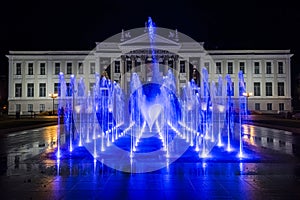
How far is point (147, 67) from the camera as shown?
79250 millimetres

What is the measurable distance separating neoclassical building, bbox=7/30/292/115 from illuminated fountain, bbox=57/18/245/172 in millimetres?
1910

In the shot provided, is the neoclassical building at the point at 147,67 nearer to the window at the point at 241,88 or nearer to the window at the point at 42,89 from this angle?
the window at the point at 42,89

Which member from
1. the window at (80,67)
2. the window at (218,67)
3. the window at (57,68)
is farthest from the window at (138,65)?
the window at (57,68)

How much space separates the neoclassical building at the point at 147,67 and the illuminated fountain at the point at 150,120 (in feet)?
6.27

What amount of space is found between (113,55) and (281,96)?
3316cm

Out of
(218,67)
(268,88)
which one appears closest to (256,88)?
(268,88)

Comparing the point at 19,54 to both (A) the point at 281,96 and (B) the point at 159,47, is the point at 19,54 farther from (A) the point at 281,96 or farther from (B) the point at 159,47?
(A) the point at 281,96

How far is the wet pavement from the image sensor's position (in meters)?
7.84

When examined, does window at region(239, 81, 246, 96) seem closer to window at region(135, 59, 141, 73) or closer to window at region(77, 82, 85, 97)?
window at region(135, 59, 141, 73)

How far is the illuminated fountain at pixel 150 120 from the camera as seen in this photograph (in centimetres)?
1481

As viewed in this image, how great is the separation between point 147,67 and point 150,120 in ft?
142

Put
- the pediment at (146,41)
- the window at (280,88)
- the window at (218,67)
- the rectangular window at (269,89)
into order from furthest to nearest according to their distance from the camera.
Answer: the rectangular window at (269,89), the window at (280,88), the window at (218,67), the pediment at (146,41)

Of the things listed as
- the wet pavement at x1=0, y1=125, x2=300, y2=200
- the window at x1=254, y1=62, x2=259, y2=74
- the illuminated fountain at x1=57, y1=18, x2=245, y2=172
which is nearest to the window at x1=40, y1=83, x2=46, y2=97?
the illuminated fountain at x1=57, y1=18, x2=245, y2=172

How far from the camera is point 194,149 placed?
15859mm
